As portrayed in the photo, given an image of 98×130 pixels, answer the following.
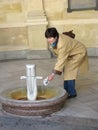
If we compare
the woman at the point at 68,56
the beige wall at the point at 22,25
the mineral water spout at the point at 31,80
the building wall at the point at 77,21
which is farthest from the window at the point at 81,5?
the mineral water spout at the point at 31,80

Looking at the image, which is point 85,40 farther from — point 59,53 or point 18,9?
point 59,53

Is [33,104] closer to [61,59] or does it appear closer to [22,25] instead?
[61,59]

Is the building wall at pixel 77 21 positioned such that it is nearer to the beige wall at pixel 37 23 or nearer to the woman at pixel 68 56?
the beige wall at pixel 37 23

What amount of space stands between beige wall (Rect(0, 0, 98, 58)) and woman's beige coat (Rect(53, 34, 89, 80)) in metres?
4.29

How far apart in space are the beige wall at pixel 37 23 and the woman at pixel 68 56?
4.18 m

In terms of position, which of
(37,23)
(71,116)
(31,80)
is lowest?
(71,116)

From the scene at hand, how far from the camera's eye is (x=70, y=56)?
5.27m

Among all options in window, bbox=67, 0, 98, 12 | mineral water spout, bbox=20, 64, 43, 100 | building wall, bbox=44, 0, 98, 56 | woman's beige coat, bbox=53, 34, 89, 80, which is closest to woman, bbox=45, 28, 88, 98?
woman's beige coat, bbox=53, 34, 89, 80

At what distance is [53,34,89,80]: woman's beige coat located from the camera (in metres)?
4.90

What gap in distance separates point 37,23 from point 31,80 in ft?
16.2

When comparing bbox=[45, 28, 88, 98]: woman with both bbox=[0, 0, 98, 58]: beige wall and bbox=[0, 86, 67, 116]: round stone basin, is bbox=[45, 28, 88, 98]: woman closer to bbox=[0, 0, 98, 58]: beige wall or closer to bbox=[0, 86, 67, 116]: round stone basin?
bbox=[0, 86, 67, 116]: round stone basin

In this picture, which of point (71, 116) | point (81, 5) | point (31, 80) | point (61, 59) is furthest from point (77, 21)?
point (71, 116)

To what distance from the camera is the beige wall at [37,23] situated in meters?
9.55

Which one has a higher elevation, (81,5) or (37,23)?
(81,5)
